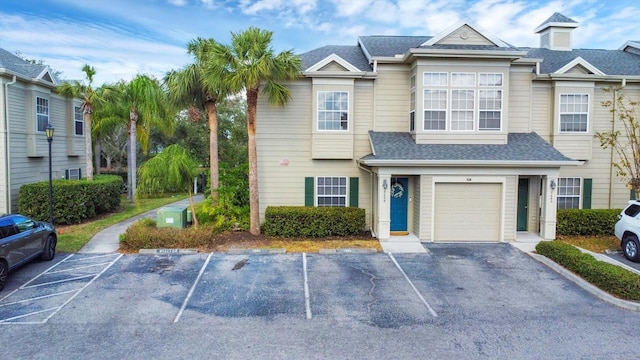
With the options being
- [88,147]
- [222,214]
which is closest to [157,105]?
[88,147]

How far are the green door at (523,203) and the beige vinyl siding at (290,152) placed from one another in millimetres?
6153

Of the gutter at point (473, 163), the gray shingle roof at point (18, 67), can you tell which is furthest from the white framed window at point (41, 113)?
the gutter at point (473, 163)

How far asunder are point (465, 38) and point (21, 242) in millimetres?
15938

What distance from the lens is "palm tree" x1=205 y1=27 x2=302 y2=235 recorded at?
526 inches

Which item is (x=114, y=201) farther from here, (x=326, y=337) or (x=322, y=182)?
(x=326, y=337)

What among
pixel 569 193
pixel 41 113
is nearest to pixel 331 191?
pixel 569 193

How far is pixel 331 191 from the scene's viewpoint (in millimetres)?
15836

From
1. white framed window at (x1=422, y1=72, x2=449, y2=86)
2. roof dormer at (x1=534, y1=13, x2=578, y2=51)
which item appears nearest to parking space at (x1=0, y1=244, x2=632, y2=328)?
white framed window at (x1=422, y1=72, x2=449, y2=86)

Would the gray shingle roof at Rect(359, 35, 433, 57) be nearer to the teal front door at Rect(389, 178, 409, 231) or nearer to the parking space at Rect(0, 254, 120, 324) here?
the teal front door at Rect(389, 178, 409, 231)

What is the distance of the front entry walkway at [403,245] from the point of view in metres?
13.2

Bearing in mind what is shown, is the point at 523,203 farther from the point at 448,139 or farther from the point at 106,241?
the point at 106,241

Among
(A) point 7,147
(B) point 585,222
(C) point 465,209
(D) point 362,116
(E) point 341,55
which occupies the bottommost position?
(B) point 585,222

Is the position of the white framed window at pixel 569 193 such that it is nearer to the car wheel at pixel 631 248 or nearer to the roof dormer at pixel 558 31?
the car wheel at pixel 631 248

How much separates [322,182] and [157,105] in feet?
39.9
